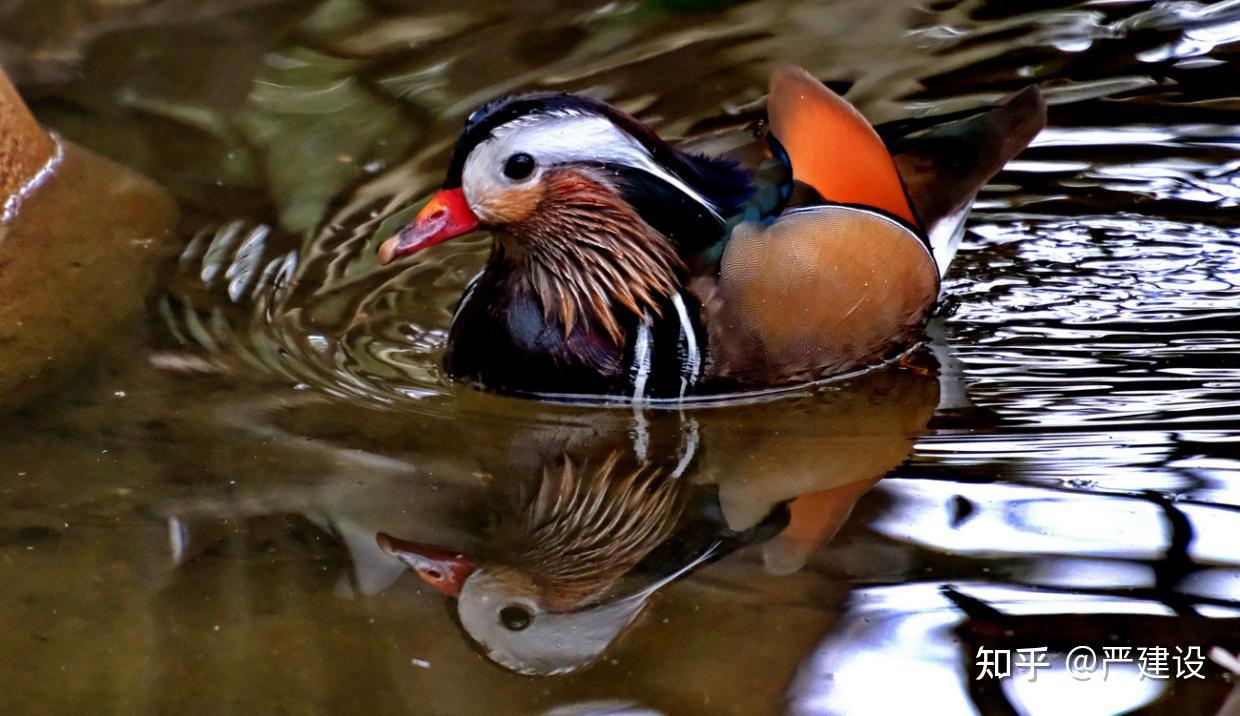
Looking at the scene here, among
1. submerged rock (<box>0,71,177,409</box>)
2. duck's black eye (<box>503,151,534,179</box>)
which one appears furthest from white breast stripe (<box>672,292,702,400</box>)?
submerged rock (<box>0,71,177,409</box>)

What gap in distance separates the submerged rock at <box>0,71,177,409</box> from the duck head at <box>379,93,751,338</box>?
0.94 m

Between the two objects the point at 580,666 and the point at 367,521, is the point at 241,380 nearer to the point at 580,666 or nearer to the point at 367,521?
the point at 367,521

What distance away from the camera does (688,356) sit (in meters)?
3.49

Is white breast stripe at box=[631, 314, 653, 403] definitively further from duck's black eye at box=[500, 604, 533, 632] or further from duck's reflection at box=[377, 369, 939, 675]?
duck's black eye at box=[500, 604, 533, 632]

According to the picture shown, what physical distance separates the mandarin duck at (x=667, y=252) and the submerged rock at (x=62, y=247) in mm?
922

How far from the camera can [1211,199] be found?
454 cm

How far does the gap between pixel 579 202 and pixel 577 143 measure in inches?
9.5

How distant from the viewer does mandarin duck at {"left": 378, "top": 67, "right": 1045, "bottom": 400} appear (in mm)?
3418

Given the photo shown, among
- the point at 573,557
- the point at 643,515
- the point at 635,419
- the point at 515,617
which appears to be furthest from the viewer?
the point at 635,419

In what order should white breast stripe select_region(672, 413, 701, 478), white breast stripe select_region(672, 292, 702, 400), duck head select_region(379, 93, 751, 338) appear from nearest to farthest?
white breast stripe select_region(672, 413, 701, 478), duck head select_region(379, 93, 751, 338), white breast stripe select_region(672, 292, 702, 400)

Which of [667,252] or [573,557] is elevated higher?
[667,252]

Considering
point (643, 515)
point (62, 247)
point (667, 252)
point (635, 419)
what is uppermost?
point (667, 252)

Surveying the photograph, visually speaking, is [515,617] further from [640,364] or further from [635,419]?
[640,364]

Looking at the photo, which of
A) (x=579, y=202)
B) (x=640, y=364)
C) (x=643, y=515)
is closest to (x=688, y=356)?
(x=640, y=364)
